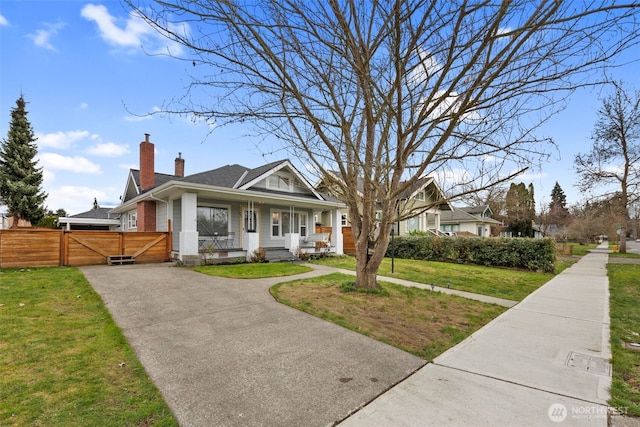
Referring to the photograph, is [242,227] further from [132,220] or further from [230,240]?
[132,220]

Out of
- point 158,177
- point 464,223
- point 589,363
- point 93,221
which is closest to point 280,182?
point 158,177

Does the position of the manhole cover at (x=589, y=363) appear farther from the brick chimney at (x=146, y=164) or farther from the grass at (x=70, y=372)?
the brick chimney at (x=146, y=164)

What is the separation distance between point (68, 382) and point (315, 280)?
6324 millimetres

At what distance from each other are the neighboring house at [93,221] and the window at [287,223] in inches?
622

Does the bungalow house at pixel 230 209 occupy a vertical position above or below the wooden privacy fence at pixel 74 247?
above

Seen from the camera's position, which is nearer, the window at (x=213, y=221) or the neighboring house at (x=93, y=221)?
the window at (x=213, y=221)

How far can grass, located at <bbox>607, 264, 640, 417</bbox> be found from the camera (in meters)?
2.86

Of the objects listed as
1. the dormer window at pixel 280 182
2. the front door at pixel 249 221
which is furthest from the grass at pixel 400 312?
the dormer window at pixel 280 182

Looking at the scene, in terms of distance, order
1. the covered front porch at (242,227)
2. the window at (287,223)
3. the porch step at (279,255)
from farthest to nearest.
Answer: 1. the window at (287,223)
2. the porch step at (279,255)
3. the covered front porch at (242,227)

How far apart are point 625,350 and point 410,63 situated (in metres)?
5.33

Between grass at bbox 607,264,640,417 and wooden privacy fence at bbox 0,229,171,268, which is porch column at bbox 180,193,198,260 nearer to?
wooden privacy fence at bbox 0,229,171,268

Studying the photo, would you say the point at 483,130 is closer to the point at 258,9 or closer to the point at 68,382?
the point at 258,9

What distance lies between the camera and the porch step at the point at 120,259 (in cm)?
1177

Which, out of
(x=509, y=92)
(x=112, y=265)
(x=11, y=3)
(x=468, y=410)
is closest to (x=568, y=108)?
(x=509, y=92)
